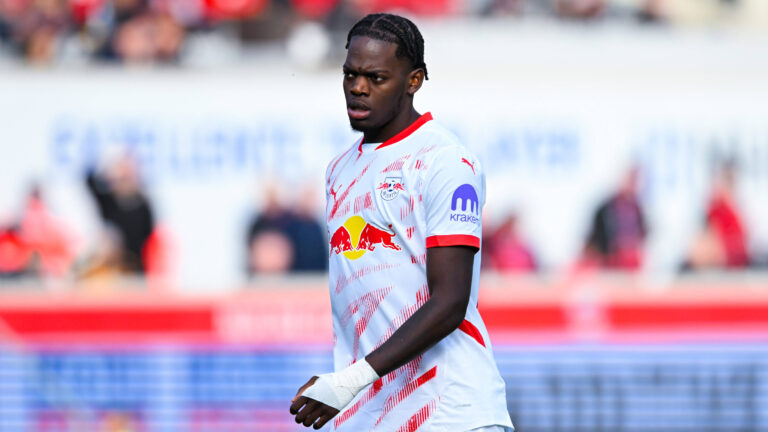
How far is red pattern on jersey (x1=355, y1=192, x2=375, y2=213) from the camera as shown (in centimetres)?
308

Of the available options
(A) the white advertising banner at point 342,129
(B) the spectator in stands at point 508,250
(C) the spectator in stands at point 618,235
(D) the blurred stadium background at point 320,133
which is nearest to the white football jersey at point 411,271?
(D) the blurred stadium background at point 320,133

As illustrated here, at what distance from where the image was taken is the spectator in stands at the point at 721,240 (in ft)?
39.8

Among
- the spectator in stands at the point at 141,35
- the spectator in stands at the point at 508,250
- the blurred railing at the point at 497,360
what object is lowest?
the blurred railing at the point at 497,360

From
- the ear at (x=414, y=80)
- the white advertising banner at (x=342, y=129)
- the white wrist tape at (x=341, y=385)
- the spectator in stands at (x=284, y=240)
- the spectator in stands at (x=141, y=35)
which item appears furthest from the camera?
the white advertising banner at (x=342, y=129)

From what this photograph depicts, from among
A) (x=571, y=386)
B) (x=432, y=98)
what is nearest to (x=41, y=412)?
(x=571, y=386)

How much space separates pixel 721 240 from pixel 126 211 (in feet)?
19.5

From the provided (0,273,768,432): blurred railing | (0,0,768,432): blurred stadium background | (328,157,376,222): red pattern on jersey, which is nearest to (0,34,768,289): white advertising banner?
(0,0,768,432): blurred stadium background

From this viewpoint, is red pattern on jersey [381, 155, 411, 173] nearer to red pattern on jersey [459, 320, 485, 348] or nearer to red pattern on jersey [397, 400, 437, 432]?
red pattern on jersey [459, 320, 485, 348]

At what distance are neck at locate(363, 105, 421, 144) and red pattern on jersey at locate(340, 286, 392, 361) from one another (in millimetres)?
395

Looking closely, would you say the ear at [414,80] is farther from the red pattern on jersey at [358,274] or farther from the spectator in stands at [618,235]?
the spectator in stands at [618,235]

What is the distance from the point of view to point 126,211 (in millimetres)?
12359

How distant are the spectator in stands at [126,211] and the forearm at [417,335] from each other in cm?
947

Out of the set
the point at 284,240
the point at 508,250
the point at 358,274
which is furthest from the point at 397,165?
the point at 508,250

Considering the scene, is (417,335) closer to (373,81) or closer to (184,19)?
(373,81)
